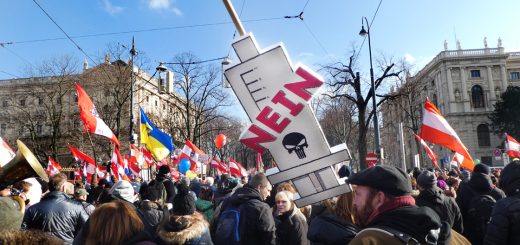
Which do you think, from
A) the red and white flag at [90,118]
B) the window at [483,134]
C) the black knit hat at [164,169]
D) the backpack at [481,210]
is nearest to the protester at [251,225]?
the backpack at [481,210]

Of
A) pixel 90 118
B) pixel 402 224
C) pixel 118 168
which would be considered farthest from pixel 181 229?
pixel 118 168

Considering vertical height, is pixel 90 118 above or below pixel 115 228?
above

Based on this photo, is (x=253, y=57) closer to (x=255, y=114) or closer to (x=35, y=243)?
(x=255, y=114)

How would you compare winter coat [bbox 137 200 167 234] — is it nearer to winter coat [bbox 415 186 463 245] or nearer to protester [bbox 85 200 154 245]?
protester [bbox 85 200 154 245]

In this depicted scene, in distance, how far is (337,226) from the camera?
3.26m

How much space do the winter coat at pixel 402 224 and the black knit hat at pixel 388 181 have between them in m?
0.12

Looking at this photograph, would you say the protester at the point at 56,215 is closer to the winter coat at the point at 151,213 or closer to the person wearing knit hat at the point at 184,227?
the winter coat at the point at 151,213

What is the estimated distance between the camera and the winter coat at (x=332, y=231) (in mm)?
3189

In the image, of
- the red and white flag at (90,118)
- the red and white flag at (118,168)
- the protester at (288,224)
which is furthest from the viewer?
the red and white flag at (118,168)

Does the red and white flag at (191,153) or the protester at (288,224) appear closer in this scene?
the protester at (288,224)

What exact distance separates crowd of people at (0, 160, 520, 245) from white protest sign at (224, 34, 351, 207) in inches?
10.4

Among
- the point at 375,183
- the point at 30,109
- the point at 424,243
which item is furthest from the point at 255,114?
the point at 30,109

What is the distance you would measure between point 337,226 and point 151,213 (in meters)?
2.79

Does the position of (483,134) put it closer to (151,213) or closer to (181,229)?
(151,213)
